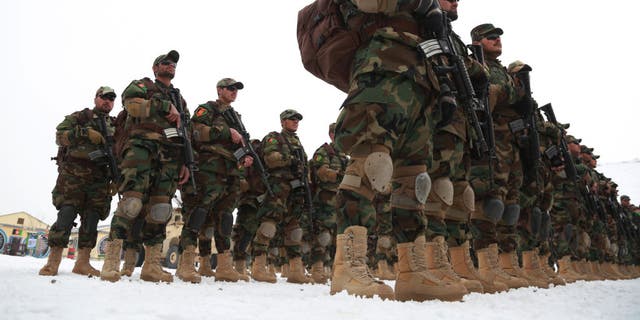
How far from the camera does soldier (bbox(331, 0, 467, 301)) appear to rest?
2164mm

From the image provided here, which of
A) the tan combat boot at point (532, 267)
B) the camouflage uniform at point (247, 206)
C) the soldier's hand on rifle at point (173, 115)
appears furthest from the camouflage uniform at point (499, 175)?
the camouflage uniform at point (247, 206)

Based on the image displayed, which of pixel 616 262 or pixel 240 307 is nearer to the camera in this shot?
pixel 240 307

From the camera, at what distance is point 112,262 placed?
3.61 metres

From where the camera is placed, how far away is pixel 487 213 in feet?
12.7

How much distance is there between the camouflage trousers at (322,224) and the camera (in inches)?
275

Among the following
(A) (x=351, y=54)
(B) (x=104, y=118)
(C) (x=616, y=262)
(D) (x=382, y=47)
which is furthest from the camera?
(C) (x=616, y=262)

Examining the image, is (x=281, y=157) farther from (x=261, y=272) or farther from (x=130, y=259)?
(x=130, y=259)

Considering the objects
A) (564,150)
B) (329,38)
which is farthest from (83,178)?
(564,150)

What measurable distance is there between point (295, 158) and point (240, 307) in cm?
477

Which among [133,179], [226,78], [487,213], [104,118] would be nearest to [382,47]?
[487,213]

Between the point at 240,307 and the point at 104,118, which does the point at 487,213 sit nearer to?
the point at 240,307

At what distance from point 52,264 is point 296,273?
2.90 meters

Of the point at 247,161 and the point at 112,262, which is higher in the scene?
the point at 247,161

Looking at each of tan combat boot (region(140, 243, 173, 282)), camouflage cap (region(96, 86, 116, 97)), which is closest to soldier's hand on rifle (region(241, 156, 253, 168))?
tan combat boot (region(140, 243, 173, 282))
